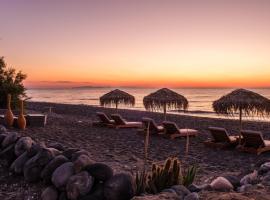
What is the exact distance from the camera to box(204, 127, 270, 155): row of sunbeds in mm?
11289

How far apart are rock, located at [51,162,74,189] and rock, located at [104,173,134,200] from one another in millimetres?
850

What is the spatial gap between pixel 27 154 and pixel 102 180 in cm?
242

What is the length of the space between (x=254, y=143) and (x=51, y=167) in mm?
6807

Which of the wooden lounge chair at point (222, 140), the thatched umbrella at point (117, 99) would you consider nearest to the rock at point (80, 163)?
the wooden lounge chair at point (222, 140)

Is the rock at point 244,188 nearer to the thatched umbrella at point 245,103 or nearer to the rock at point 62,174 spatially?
the rock at point 62,174

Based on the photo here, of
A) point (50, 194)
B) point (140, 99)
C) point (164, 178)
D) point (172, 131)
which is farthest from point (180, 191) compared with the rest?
point (140, 99)

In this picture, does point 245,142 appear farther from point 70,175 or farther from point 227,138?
point 70,175

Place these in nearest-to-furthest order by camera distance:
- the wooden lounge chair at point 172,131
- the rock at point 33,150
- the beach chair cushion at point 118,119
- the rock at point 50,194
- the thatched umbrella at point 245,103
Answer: the rock at point 50,194 → the rock at point 33,150 → the thatched umbrella at point 245,103 → the wooden lounge chair at point 172,131 → the beach chair cushion at point 118,119

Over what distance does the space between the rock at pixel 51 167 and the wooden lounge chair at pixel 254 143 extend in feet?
20.9

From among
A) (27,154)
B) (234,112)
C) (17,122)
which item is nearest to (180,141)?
(234,112)

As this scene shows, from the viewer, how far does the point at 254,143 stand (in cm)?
1148

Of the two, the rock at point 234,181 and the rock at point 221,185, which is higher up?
the rock at point 221,185

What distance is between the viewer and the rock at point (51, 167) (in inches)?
267

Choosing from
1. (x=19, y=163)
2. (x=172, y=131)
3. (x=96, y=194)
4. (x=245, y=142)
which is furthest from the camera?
(x=172, y=131)
